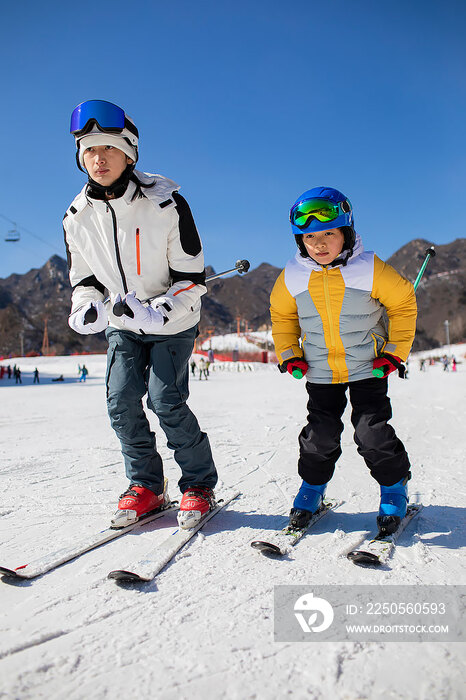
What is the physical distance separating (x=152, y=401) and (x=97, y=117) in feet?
4.64

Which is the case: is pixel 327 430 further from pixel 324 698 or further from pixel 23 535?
pixel 23 535

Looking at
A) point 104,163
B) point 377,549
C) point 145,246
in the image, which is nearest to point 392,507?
point 377,549

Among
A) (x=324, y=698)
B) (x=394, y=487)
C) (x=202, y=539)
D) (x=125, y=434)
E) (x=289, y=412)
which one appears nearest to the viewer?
(x=324, y=698)

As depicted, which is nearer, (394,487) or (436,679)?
(436,679)

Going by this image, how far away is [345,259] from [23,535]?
202 cm

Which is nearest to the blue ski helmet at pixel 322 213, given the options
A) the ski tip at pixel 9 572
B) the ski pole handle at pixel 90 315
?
the ski pole handle at pixel 90 315

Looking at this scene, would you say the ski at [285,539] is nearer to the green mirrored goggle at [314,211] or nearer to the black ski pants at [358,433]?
the black ski pants at [358,433]

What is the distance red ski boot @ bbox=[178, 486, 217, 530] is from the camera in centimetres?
217

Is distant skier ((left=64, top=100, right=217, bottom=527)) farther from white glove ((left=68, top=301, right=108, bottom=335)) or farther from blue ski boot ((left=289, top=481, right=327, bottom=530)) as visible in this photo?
blue ski boot ((left=289, top=481, right=327, bottom=530))

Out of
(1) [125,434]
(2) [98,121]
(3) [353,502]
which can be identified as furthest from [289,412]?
(2) [98,121]

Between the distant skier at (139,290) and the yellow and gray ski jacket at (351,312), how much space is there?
0.59 metres

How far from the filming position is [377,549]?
1.88m

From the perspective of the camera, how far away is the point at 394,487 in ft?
7.35

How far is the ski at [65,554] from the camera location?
166cm
